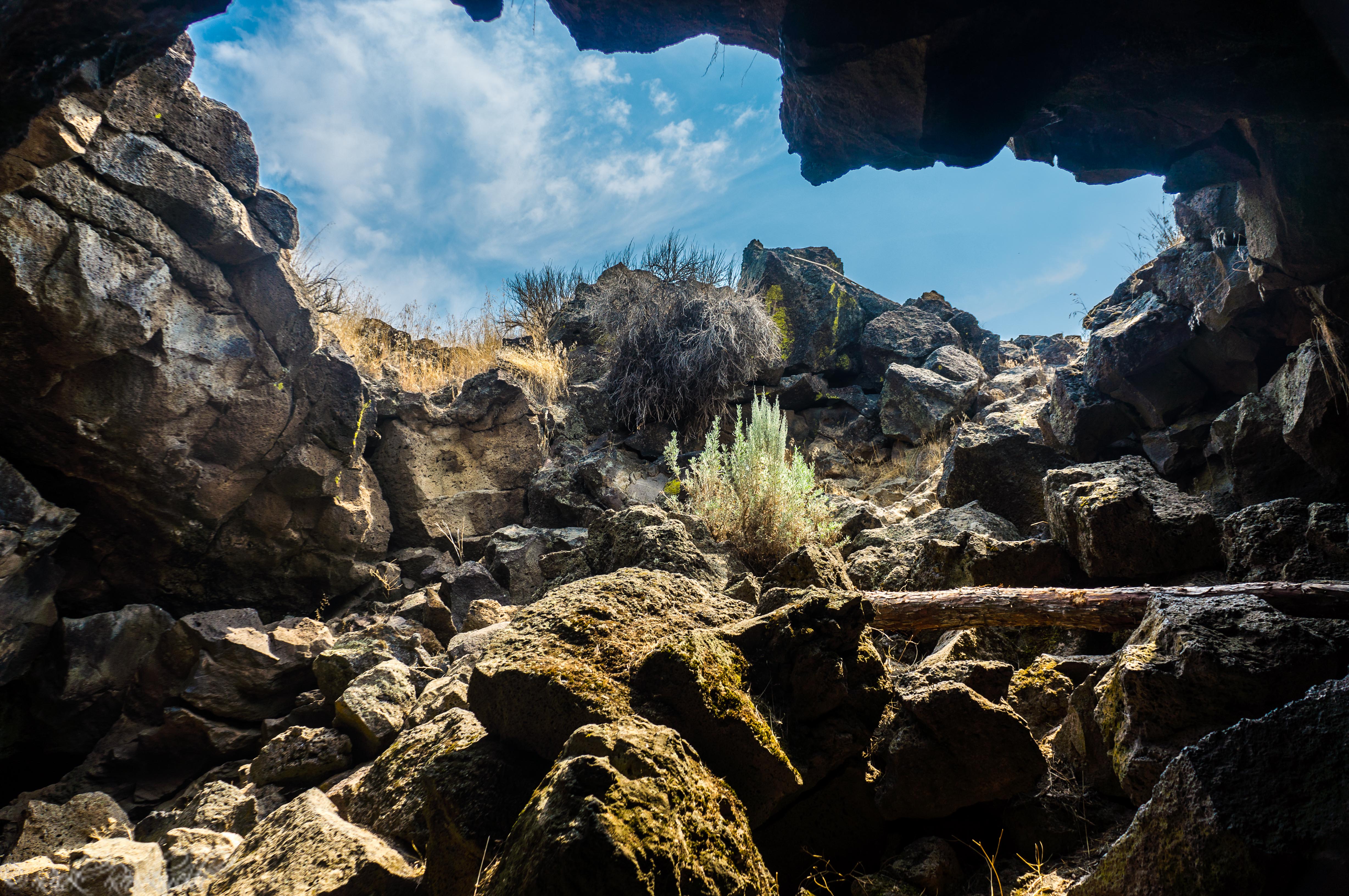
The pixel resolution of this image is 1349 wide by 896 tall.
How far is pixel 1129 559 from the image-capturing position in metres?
3.62

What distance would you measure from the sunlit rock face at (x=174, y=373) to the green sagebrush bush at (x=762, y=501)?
3.29 metres

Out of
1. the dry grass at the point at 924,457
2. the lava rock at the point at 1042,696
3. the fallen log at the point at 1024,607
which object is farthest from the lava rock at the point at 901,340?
the lava rock at the point at 1042,696

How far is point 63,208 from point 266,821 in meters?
4.04

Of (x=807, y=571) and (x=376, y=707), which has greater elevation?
(x=807, y=571)

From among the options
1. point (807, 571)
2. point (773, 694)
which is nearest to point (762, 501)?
point (807, 571)

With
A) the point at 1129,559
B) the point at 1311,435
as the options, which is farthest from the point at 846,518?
the point at 1311,435

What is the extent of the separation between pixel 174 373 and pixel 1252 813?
6060 millimetres

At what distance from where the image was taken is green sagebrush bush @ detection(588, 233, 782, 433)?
984 centimetres

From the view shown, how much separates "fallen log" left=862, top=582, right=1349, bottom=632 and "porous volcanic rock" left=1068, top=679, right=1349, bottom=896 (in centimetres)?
140

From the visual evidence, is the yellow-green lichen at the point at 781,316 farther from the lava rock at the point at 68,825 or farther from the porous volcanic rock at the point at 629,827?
the porous volcanic rock at the point at 629,827

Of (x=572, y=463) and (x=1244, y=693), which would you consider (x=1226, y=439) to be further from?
(x=572, y=463)

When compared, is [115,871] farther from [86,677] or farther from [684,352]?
[684,352]

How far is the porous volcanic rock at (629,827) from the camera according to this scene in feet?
4.43

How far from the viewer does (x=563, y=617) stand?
2.37 metres
